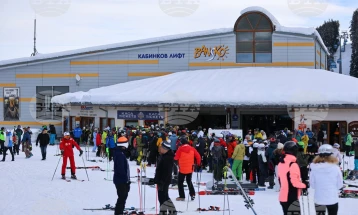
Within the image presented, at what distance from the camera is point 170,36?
37.4 meters

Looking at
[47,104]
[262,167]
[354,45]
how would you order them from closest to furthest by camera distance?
[262,167] < [47,104] < [354,45]

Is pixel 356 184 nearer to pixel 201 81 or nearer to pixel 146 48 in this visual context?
pixel 201 81

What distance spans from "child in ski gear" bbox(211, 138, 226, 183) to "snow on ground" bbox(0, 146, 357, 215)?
1061mm

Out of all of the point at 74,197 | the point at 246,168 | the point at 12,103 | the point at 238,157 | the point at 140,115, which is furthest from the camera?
the point at 12,103

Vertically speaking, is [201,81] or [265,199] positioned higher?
[201,81]

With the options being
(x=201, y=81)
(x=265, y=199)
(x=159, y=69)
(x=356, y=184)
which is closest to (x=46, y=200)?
(x=265, y=199)

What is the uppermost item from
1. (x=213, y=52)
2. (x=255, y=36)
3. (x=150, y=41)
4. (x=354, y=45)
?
(x=354, y=45)

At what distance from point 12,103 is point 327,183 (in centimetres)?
3370

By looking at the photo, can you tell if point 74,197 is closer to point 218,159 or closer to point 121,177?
point 121,177

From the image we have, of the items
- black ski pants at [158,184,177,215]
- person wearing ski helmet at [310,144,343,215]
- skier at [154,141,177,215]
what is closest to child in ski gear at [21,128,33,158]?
skier at [154,141,177,215]

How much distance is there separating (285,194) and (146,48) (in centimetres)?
2982

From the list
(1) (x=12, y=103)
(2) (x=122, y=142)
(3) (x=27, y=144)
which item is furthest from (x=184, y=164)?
(1) (x=12, y=103)

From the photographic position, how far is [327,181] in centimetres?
818

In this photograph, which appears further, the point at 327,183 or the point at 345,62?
the point at 345,62
